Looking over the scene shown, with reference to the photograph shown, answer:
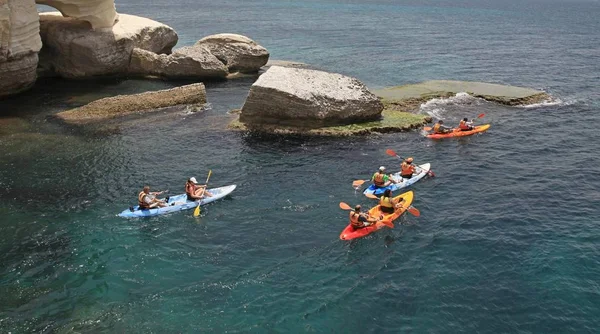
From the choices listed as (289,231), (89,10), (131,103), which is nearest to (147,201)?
(289,231)

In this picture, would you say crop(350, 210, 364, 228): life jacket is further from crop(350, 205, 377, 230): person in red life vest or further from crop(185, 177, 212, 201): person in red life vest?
crop(185, 177, 212, 201): person in red life vest

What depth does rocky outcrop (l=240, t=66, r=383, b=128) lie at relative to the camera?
36188 mm

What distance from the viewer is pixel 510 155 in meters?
33.8

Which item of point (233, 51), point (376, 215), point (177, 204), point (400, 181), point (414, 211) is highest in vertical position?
point (233, 51)

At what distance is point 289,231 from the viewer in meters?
24.1

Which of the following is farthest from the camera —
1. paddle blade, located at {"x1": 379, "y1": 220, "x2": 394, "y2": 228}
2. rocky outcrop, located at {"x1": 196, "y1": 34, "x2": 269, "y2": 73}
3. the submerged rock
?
rocky outcrop, located at {"x1": 196, "y1": 34, "x2": 269, "y2": 73}

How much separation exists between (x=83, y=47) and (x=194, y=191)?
2885cm

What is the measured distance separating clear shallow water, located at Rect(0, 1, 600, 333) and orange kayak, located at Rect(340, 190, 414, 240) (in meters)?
0.53

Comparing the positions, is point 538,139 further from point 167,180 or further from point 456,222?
point 167,180

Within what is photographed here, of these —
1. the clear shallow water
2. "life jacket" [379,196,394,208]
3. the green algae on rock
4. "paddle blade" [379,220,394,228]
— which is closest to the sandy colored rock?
the clear shallow water

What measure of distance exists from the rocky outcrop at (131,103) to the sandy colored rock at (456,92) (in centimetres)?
1663

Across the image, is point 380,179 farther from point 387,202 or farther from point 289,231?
point 289,231

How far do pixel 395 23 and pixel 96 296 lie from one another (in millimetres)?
94227

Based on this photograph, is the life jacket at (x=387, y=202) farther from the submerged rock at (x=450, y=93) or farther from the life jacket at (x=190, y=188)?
the submerged rock at (x=450, y=93)
